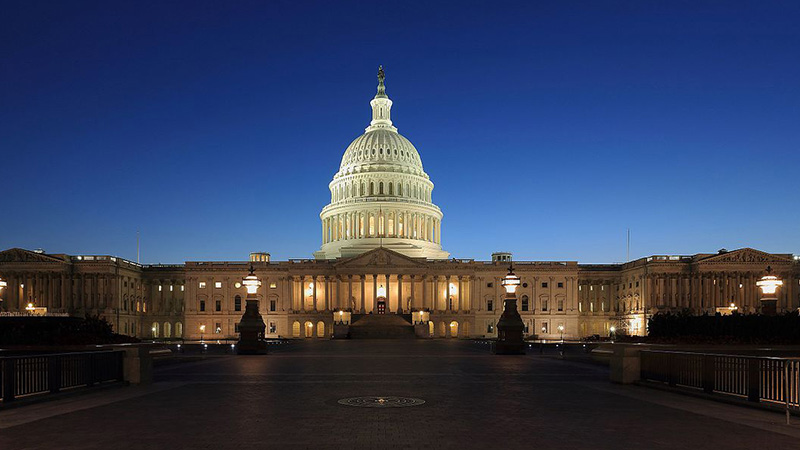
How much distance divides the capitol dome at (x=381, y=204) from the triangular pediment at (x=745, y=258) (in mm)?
55306

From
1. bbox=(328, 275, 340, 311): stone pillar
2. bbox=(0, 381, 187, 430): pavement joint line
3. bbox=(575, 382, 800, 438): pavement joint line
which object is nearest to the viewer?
bbox=(575, 382, 800, 438): pavement joint line

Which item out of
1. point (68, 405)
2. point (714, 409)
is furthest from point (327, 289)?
point (714, 409)

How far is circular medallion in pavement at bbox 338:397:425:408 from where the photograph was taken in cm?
2050

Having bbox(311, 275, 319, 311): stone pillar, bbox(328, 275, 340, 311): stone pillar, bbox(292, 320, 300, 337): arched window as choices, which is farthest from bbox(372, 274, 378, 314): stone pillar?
bbox(292, 320, 300, 337): arched window

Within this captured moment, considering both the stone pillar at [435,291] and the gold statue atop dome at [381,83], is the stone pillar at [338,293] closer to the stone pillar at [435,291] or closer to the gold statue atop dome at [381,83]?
the stone pillar at [435,291]

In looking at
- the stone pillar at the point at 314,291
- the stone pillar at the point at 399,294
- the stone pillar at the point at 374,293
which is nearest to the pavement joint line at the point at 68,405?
the stone pillar at the point at 374,293

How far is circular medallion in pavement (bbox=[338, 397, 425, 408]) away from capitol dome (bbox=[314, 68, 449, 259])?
123939 mm

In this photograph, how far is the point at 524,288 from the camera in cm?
13725

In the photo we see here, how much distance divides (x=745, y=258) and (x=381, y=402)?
398ft

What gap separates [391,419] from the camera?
58.4ft

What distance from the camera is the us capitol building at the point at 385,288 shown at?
12669cm

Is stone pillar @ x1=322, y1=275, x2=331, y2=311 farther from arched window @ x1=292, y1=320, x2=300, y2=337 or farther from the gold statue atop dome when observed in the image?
the gold statue atop dome

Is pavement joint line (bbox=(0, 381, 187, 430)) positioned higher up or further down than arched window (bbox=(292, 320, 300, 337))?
higher up

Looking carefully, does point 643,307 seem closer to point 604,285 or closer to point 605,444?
point 604,285
